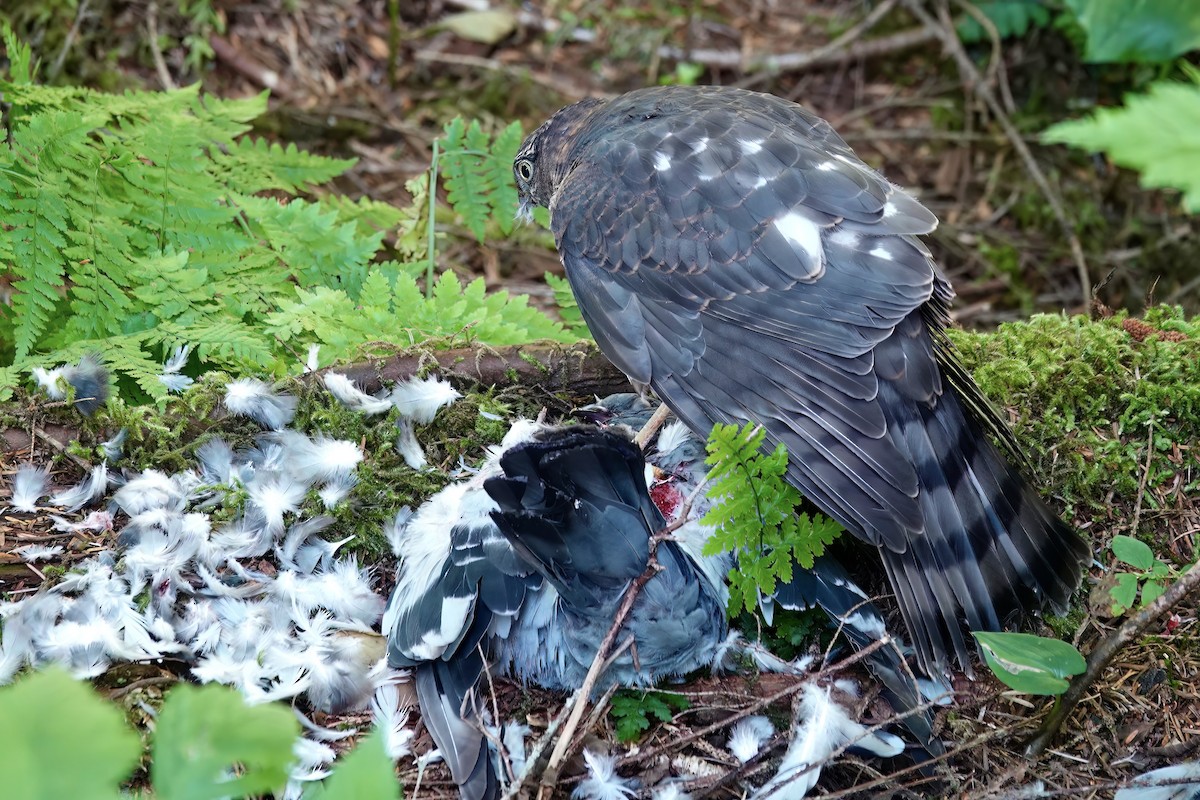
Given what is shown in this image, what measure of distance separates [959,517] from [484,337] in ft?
4.79

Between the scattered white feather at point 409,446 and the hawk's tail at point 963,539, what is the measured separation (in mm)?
1254

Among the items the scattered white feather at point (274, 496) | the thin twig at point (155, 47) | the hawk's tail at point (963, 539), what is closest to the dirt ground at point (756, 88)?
the thin twig at point (155, 47)

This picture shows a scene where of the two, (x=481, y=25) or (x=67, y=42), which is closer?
(x=67, y=42)

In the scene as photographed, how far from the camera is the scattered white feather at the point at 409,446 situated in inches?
109

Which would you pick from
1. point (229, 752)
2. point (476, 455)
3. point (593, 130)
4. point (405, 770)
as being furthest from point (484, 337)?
point (229, 752)

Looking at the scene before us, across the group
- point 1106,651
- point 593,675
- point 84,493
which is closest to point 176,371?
point 84,493

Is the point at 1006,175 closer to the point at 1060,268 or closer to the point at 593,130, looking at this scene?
the point at 1060,268

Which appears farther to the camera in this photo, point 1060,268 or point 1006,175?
point 1006,175

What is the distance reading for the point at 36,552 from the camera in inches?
97.3

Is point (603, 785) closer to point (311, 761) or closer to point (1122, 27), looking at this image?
point (311, 761)

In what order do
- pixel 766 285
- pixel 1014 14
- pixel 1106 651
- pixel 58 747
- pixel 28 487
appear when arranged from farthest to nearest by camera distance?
pixel 1014 14 → pixel 28 487 → pixel 766 285 → pixel 1106 651 → pixel 58 747

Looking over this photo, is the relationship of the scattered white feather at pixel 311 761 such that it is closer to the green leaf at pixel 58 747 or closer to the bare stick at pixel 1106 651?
the green leaf at pixel 58 747

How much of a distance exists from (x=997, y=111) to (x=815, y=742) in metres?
4.27

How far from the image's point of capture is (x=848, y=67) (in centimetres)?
602
